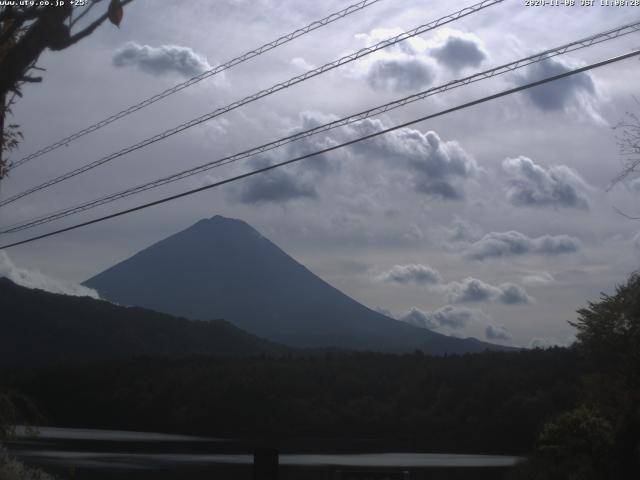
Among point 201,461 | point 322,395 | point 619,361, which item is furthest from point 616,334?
point 322,395

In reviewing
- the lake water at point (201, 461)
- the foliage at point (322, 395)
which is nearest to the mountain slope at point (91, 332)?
the foliage at point (322, 395)

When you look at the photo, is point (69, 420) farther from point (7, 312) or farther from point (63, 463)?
point (63, 463)

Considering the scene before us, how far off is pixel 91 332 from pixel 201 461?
359 feet

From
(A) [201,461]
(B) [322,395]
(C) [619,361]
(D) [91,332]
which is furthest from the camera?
(D) [91,332]

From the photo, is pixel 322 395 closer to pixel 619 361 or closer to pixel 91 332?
pixel 91 332

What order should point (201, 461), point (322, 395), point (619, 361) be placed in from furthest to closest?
point (322, 395), point (201, 461), point (619, 361)

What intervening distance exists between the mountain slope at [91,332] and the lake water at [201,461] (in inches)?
2924

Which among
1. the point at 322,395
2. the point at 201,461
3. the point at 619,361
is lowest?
the point at 201,461

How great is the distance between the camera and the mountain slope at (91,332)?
150 meters

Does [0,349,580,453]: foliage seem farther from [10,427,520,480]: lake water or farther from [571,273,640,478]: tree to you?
[571,273,640,478]: tree

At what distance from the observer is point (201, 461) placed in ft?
189

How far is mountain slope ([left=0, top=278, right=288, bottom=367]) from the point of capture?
149875 millimetres

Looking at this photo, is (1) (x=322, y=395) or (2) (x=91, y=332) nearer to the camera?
(1) (x=322, y=395)

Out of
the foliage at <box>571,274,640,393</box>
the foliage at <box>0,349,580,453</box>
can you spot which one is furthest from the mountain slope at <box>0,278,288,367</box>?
the foliage at <box>571,274,640,393</box>
